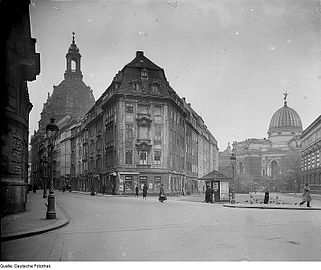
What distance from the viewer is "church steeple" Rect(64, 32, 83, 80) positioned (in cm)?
971

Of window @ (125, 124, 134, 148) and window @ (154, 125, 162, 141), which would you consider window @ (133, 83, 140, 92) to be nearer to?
window @ (125, 124, 134, 148)

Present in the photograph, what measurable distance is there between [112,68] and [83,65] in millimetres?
814

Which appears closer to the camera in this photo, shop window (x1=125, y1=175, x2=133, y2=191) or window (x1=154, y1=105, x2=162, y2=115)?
shop window (x1=125, y1=175, x2=133, y2=191)

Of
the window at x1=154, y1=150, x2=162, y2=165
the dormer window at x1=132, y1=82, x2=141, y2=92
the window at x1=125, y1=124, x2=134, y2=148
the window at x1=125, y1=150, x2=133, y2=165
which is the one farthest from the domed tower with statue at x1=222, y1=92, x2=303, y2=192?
the dormer window at x1=132, y1=82, x2=141, y2=92

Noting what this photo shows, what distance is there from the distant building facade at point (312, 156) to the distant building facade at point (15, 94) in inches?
1110

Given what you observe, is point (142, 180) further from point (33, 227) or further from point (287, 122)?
point (287, 122)

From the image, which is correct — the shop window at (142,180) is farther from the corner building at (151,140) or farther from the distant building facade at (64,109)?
the distant building facade at (64,109)

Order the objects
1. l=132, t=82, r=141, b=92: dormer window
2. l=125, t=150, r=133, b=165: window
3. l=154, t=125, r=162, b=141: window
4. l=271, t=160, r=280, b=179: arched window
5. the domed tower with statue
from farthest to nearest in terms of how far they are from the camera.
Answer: l=271, t=160, r=280, b=179: arched window → the domed tower with statue → l=154, t=125, r=162, b=141: window → l=125, t=150, r=133, b=165: window → l=132, t=82, r=141, b=92: dormer window

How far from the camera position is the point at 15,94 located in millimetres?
11750

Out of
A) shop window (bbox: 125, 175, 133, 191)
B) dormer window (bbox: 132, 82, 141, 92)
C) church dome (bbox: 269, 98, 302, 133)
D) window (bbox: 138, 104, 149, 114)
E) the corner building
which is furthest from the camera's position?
church dome (bbox: 269, 98, 302, 133)

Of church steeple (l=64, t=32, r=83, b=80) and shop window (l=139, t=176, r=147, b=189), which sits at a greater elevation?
church steeple (l=64, t=32, r=83, b=80)

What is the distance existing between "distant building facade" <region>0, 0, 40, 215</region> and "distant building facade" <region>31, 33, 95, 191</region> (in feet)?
1.81

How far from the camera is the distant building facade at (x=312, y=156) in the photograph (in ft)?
123

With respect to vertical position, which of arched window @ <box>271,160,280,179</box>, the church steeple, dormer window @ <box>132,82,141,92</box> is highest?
dormer window @ <box>132,82,141,92</box>
